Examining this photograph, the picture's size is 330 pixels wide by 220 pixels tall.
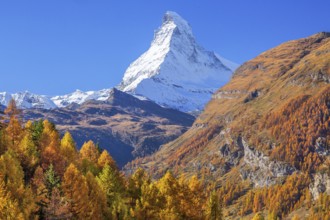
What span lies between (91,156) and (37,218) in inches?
2267

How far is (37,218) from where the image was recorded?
73.7 m

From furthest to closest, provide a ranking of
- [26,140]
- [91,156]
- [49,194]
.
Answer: [91,156], [26,140], [49,194]

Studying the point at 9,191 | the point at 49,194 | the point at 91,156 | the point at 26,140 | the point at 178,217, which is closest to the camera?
the point at 9,191

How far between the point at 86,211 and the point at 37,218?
10689 millimetres

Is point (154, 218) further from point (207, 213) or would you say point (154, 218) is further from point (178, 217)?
point (207, 213)

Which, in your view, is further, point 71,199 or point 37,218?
point 71,199

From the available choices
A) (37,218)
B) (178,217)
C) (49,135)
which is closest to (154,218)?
(178,217)

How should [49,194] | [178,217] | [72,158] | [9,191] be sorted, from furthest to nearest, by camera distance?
[72,158] → [178,217] → [49,194] → [9,191]

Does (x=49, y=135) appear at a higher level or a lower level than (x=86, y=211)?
higher

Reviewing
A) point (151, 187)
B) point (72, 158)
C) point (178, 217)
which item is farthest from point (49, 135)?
point (178, 217)

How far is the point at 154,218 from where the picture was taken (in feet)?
313

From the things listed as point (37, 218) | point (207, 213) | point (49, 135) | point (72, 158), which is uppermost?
point (49, 135)

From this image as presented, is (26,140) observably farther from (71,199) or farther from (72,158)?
(71,199)

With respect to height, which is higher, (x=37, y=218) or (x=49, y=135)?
(x=49, y=135)
